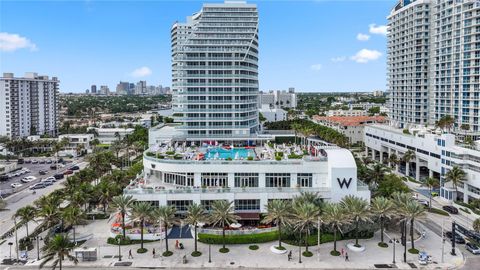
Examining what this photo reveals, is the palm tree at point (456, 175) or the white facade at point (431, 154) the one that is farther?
the white facade at point (431, 154)

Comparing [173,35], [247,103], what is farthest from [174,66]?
[247,103]

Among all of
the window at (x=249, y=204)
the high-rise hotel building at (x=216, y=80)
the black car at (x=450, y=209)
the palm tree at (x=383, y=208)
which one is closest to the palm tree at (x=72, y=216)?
the window at (x=249, y=204)

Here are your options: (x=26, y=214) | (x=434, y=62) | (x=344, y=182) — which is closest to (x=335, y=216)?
(x=344, y=182)

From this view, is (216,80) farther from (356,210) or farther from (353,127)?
(353,127)

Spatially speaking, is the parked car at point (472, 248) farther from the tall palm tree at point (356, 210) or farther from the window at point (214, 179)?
the window at point (214, 179)

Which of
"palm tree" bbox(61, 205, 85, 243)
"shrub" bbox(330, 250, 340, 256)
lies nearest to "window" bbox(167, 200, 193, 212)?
"palm tree" bbox(61, 205, 85, 243)

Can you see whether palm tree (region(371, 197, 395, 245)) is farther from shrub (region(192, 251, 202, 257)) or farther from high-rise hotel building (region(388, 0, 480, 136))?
high-rise hotel building (region(388, 0, 480, 136))
